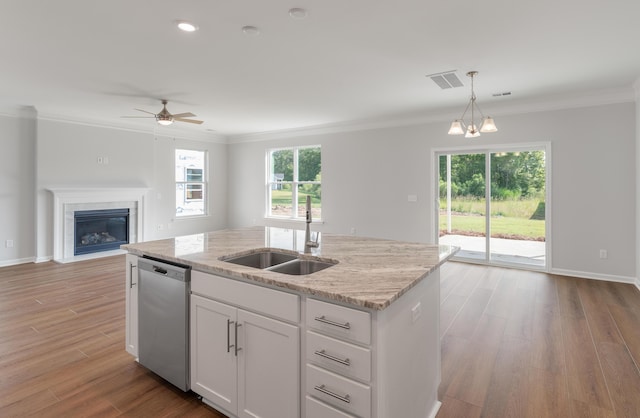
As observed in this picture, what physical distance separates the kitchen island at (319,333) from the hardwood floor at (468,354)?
39cm

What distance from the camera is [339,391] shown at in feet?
4.65

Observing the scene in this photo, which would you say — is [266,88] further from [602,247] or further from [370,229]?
[602,247]

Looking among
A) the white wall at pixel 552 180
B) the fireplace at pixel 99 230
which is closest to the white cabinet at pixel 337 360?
the white wall at pixel 552 180

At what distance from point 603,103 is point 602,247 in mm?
1985

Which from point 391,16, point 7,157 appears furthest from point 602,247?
point 7,157

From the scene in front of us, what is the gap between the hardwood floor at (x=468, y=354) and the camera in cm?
203

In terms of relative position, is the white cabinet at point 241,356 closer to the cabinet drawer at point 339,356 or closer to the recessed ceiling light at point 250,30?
the cabinet drawer at point 339,356

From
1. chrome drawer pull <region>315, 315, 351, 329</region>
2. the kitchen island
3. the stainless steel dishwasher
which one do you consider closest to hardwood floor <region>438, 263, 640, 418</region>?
the kitchen island

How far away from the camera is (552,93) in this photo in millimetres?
4590

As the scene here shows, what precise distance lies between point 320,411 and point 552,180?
16.6ft

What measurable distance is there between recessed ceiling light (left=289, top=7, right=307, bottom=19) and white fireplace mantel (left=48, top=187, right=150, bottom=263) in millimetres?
5443

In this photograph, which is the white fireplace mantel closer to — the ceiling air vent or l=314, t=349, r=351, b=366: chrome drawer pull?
the ceiling air vent

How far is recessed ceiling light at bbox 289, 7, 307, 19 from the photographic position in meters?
2.44

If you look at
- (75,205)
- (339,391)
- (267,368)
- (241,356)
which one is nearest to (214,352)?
(241,356)
